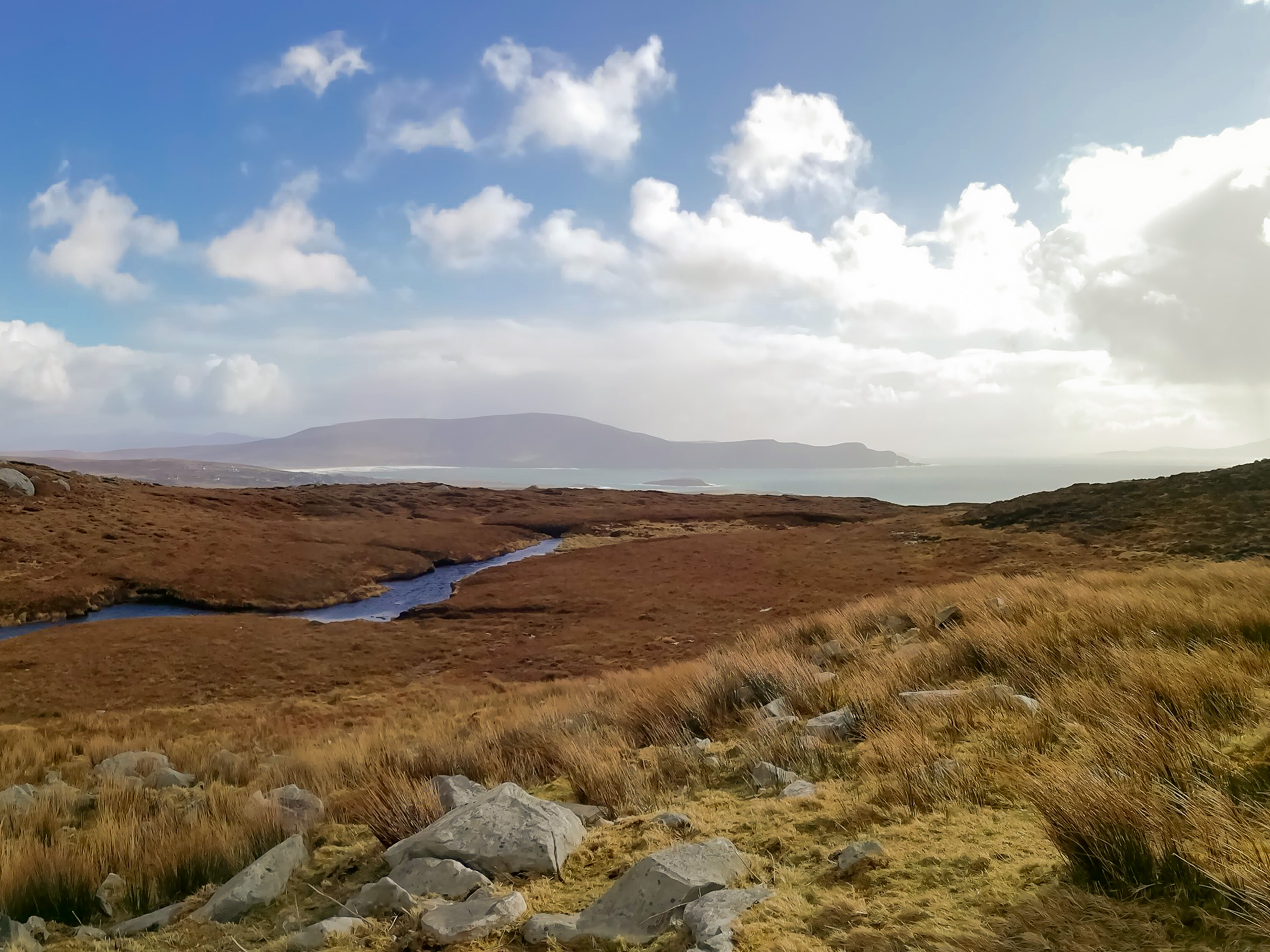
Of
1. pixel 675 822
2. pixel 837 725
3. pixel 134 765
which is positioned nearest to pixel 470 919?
pixel 675 822

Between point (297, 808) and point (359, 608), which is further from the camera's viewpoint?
point (359, 608)

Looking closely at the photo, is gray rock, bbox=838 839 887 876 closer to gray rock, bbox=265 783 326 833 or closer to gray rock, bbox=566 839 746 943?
gray rock, bbox=566 839 746 943

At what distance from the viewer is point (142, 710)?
15.9 metres

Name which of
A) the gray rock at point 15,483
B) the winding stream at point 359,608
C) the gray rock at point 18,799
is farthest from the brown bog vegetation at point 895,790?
the gray rock at point 15,483

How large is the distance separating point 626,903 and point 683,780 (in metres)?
2.25

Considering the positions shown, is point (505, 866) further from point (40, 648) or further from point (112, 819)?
point (40, 648)

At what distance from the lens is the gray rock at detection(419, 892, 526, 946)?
133 inches

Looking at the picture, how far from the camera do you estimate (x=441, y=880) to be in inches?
158

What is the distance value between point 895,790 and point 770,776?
1.13 m

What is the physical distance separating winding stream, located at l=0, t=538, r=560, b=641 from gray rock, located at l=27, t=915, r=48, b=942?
23817 mm

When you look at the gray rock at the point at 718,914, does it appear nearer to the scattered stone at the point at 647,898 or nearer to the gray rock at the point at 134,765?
the scattered stone at the point at 647,898

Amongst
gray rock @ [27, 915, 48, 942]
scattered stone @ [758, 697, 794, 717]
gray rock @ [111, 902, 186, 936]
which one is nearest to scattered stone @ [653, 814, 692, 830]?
scattered stone @ [758, 697, 794, 717]

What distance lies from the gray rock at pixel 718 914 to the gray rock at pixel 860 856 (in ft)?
1.48

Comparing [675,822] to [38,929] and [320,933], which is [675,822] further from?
[38,929]
